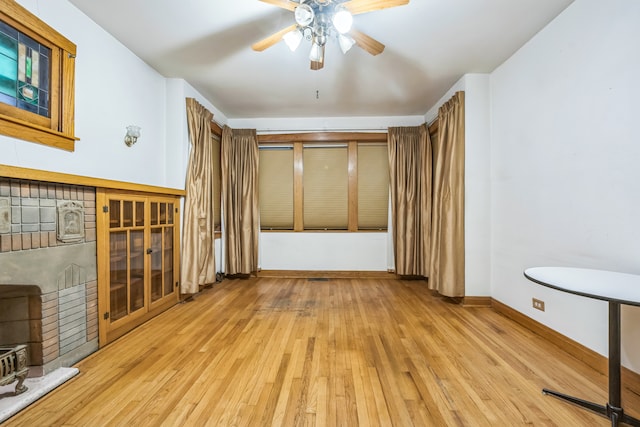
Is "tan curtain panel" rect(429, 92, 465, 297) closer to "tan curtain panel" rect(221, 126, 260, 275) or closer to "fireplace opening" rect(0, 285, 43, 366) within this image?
"tan curtain panel" rect(221, 126, 260, 275)

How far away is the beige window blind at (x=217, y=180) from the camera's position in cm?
430

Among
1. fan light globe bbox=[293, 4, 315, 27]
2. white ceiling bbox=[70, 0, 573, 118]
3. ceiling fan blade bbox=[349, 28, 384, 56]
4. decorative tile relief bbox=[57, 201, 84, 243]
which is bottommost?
decorative tile relief bbox=[57, 201, 84, 243]

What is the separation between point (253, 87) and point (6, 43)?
216 centimetres

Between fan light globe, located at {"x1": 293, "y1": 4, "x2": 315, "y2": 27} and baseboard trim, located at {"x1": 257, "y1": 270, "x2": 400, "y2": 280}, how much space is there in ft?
11.8

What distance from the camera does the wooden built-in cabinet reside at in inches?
87.7

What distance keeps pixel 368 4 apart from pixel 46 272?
274 cm

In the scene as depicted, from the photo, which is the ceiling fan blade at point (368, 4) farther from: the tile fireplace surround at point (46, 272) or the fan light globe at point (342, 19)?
the tile fireplace surround at point (46, 272)

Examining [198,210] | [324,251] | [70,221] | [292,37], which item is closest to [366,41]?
[292,37]

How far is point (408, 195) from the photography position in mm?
4344

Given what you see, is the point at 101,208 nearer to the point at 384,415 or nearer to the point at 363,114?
the point at 384,415

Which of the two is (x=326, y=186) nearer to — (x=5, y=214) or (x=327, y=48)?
(x=327, y=48)

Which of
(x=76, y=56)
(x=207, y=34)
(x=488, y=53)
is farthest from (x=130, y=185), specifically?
(x=488, y=53)

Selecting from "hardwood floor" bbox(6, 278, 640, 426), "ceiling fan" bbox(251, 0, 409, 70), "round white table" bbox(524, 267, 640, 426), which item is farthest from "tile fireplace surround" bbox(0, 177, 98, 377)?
"round white table" bbox(524, 267, 640, 426)

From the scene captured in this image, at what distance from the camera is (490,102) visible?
320 centimetres
